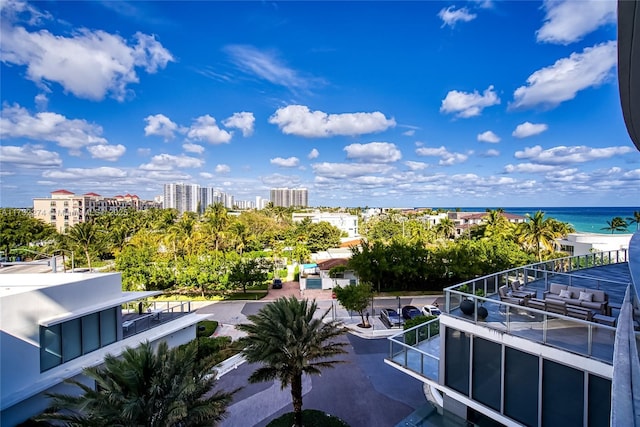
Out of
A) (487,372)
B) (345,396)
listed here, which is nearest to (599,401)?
(487,372)

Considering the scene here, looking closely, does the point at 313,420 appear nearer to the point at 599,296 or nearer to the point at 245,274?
the point at 599,296

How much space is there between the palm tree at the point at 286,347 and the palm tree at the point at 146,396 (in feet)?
7.79

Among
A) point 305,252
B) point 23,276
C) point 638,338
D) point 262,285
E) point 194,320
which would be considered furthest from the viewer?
point 305,252

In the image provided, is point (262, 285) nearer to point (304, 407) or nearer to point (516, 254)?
point (304, 407)

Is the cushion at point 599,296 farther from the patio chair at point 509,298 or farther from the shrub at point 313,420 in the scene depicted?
the shrub at point 313,420

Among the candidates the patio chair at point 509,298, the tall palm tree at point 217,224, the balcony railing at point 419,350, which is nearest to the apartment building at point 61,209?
the tall palm tree at point 217,224

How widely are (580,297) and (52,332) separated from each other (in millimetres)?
18039

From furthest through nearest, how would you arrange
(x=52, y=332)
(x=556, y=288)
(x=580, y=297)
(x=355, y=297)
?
1. (x=355, y=297)
2. (x=52, y=332)
3. (x=556, y=288)
4. (x=580, y=297)

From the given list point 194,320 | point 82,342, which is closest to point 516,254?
point 194,320

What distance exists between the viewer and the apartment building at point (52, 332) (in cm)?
1082

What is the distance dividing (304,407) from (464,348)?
7.92 m

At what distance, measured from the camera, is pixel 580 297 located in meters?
9.59

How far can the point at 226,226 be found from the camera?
149 ft

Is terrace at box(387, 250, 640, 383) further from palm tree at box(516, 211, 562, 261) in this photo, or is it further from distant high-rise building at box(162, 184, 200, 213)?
distant high-rise building at box(162, 184, 200, 213)
